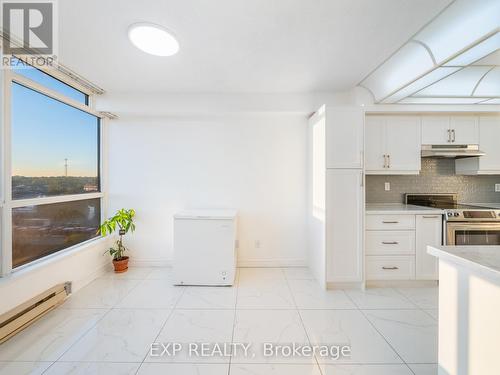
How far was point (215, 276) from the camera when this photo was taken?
→ 2613 mm

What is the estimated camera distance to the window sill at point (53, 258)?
6.20 feet

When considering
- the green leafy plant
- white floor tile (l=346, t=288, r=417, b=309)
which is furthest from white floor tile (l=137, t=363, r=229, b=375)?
the green leafy plant

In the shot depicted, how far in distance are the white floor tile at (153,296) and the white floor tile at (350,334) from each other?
135cm

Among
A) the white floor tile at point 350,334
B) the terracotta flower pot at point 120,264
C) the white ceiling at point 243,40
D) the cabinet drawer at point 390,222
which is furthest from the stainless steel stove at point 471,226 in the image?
the terracotta flower pot at point 120,264

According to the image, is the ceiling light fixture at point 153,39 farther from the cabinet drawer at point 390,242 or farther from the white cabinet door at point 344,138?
the cabinet drawer at point 390,242

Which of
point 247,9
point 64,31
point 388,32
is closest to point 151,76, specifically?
point 64,31

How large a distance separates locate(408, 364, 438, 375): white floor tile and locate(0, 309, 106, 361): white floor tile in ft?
8.02

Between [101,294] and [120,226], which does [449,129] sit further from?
[101,294]

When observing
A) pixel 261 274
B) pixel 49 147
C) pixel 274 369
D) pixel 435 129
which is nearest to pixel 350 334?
pixel 274 369

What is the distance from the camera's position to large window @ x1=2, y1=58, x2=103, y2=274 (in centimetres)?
193

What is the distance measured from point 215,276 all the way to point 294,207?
1433 mm

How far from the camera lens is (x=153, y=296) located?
2375 mm

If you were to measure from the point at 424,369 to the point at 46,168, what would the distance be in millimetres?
3639

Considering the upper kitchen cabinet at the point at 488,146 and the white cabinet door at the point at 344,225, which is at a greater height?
the upper kitchen cabinet at the point at 488,146
